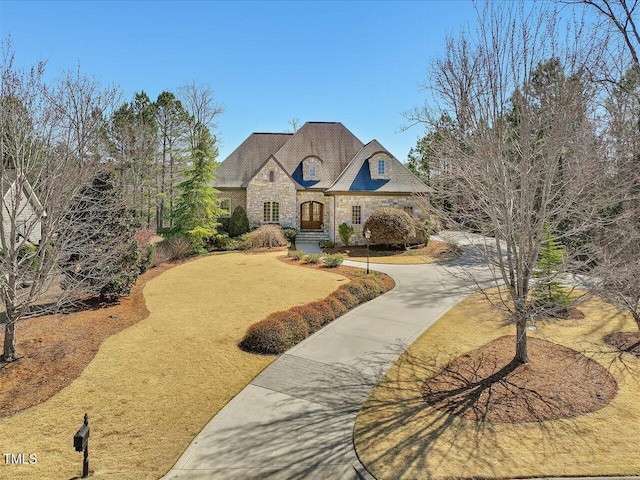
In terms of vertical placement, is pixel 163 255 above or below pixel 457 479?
above

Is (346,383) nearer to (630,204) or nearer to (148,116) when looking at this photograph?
(630,204)

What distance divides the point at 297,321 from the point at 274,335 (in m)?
0.87

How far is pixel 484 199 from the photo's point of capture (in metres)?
6.97

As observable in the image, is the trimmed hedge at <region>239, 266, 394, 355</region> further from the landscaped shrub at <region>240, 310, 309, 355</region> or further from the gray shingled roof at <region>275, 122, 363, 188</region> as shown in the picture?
the gray shingled roof at <region>275, 122, 363, 188</region>

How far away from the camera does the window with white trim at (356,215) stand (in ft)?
78.8

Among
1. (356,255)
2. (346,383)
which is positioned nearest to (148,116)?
(356,255)

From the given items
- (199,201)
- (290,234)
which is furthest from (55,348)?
(290,234)

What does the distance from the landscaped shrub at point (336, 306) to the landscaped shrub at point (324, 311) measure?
0.52 ft

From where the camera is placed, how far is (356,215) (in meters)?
24.1

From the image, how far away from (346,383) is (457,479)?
107 inches

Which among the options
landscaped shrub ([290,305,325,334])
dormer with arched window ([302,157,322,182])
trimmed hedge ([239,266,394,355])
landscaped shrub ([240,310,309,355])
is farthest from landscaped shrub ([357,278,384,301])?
dormer with arched window ([302,157,322,182])

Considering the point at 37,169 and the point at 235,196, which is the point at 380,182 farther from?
the point at 37,169

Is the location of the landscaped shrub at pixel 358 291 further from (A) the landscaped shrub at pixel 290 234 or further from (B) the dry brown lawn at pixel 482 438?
(A) the landscaped shrub at pixel 290 234

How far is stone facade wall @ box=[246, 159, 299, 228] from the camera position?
1008 inches
